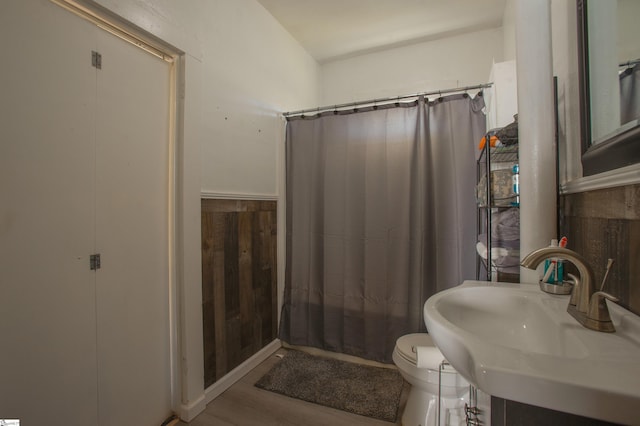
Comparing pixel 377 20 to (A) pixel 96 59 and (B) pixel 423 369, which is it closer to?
(A) pixel 96 59

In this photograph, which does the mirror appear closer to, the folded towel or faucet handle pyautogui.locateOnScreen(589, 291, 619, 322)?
faucet handle pyautogui.locateOnScreen(589, 291, 619, 322)

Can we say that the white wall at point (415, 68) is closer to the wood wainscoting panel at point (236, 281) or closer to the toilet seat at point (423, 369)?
the wood wainscoting panel at point (236, 281)

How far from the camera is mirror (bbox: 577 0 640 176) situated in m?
0.66

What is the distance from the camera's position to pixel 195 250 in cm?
149

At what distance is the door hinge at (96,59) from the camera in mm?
1130

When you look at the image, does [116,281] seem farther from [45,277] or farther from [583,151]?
[583,151]

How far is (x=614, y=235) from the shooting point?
0.69 m

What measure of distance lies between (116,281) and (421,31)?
280cm

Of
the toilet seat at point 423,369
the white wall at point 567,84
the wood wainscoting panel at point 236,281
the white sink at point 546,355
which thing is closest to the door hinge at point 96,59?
the wood wainscoting panel at point 236,281

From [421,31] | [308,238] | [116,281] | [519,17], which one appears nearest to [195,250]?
[116,281]

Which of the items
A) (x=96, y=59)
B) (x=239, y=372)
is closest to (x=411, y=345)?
(x=239, y=372)

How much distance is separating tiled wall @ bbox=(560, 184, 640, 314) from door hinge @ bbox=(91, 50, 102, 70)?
1.82 metres

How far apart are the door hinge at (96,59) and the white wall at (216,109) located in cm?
19

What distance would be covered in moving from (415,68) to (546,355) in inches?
103
